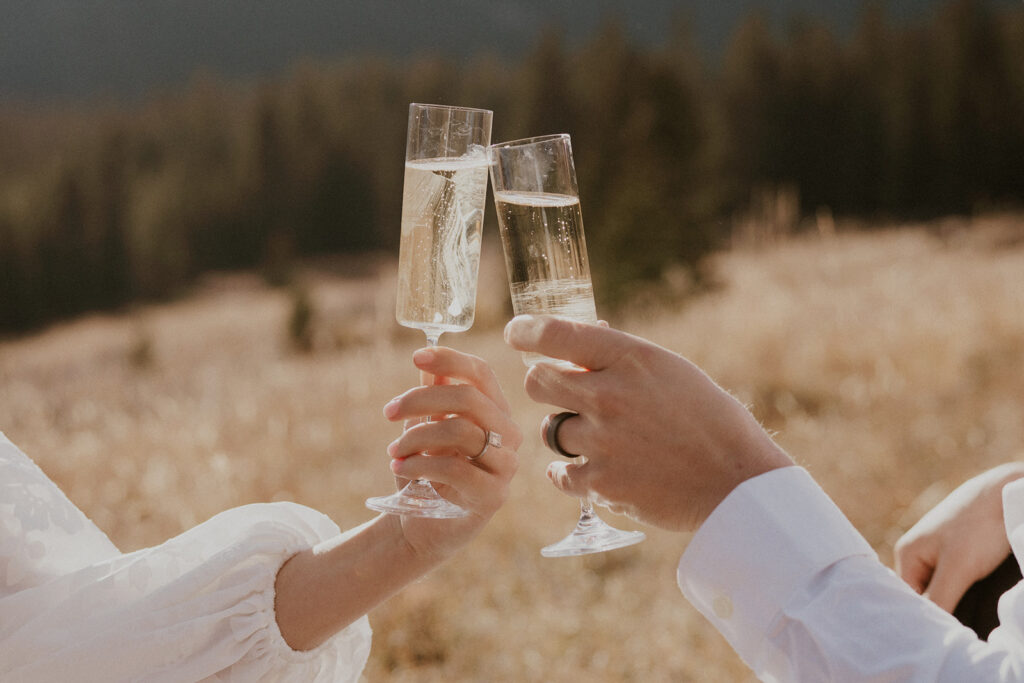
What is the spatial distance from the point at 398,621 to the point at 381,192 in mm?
11986

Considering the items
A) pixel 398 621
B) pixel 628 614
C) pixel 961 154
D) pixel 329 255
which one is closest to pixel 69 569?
pixel 398 621

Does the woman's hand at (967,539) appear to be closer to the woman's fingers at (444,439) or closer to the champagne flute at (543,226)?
the champagne flute at (543,226)

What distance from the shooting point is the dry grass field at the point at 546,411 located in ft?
12.2

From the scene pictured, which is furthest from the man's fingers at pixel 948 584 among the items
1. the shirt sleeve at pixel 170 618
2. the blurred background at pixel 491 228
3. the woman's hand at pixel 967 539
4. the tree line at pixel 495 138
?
the tree line at pixel 495 138

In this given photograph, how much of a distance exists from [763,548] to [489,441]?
0.51 m

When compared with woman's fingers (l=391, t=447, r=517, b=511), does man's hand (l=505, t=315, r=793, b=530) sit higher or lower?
higher

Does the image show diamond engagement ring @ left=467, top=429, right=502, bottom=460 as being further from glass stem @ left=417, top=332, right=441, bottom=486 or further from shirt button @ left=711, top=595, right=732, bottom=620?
shirt button @ left=711, top=595, right=732, bottom=620

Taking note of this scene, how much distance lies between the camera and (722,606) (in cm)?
104

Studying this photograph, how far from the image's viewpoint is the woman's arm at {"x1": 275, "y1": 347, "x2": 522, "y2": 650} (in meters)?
1.35

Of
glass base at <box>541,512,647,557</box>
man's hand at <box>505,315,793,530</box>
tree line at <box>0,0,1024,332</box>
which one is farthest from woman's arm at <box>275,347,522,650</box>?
tree line at <box>0,0,1024,332</box>

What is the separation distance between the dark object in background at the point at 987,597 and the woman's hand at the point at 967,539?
21 millimetres

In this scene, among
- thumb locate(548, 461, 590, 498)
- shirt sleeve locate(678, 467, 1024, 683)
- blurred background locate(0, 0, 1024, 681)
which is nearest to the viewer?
shirt sleeve locate(678, 467, 1024, 683)

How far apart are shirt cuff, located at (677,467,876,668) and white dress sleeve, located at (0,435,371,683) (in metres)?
0.76

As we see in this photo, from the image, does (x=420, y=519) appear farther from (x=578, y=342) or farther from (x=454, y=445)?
(x=578, y=342)
